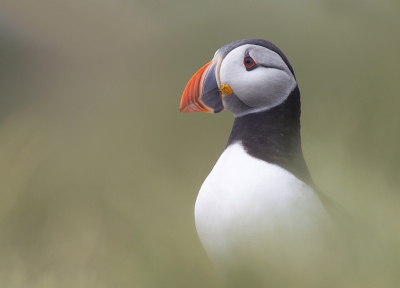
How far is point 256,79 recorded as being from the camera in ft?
2.83

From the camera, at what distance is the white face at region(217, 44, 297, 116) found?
2.77 ft

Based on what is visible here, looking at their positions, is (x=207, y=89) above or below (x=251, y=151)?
above

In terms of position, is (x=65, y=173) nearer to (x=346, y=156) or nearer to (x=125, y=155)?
(x=125, y=155)

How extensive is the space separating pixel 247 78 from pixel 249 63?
1.2 inches

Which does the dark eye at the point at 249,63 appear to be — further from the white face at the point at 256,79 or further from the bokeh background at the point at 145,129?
the bokeh background at the point at 145,129

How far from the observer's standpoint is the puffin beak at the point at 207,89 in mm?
757

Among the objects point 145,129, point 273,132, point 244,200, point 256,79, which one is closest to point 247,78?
point 256,79

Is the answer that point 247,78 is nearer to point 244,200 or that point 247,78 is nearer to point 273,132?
point 273,132

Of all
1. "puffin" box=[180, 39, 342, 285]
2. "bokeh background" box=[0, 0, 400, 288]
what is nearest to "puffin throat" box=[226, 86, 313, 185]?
"puffin" box=[180, 39, 342, 285]

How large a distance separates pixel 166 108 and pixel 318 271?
0.98ft

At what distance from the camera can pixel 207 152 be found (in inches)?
A: 14.0

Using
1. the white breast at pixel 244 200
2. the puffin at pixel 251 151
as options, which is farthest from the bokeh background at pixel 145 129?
the white breast at pixel 244 200

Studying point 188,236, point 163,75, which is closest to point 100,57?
point 163,75

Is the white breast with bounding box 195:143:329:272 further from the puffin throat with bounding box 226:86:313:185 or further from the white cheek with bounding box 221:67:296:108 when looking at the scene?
the white cheek with bounding box 221:67:296:108
